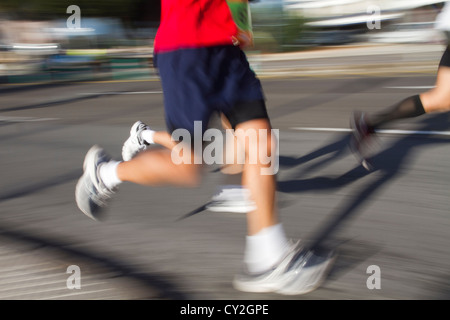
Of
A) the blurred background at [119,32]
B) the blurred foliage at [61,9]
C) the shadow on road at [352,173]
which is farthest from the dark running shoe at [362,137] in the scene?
the blurred foliage at [61,9]

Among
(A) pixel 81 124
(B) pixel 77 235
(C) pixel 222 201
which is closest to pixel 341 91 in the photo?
(A) pixel 81 124

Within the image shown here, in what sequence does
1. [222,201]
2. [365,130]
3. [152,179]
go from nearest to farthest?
1. [152,179]
2. [222,201]
3. [365,130]

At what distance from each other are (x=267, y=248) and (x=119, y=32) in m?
30.0

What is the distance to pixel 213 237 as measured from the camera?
3.01 meters

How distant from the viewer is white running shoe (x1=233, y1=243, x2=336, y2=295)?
7.69 ft

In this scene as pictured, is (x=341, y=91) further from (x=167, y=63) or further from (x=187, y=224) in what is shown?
(x=167, y=63)

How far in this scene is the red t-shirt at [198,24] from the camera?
235 centimetres

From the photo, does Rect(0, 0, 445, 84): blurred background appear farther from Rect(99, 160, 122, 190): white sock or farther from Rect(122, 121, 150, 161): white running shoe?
Rect(99, 160, 122, 190): white sock

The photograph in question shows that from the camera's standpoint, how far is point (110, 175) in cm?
285

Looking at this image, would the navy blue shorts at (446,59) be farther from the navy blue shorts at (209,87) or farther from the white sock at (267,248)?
the white sock at (267,248)

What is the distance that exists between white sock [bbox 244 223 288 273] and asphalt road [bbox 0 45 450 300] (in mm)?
136

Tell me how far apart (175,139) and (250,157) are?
1.12ft

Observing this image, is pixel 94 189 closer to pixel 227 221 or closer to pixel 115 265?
pixel 115 265

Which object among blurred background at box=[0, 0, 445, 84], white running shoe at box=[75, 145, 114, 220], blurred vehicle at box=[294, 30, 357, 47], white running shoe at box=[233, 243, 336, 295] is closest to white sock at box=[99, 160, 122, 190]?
white running shoe at box=[75, 145, 114, 220]
